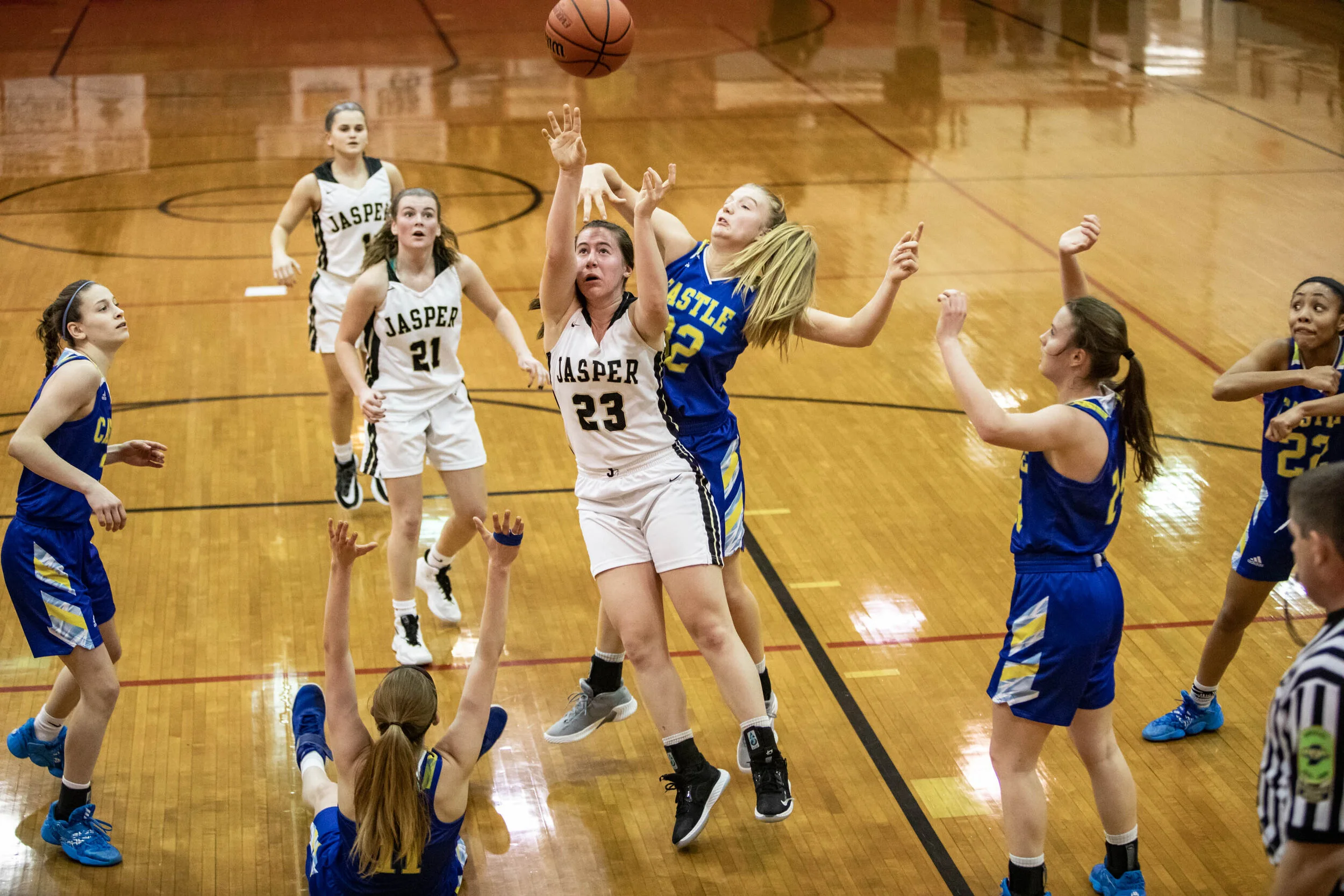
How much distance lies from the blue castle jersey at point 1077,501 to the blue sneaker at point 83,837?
2949 mm

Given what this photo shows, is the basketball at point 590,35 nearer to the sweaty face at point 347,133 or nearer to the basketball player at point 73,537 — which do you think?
the sweaty face at point 347,133

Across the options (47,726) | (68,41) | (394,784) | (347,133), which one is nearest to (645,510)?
(394,784)

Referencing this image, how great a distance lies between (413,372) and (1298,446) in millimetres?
3253

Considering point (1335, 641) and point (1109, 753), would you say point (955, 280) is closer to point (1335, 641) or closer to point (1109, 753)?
point (1109, 753)

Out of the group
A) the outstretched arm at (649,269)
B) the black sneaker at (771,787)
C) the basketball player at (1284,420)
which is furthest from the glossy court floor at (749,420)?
the outstretched arm at (649,269)

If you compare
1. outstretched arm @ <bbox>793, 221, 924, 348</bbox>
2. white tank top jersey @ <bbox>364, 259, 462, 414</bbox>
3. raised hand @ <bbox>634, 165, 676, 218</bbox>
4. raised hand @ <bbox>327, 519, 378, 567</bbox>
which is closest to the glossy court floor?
white tank top jersey @ <bbox>364, 259, 462, 414</bbox>

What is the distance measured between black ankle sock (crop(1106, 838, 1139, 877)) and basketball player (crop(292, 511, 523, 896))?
1880mm

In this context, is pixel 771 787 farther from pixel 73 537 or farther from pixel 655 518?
pixel 73 537

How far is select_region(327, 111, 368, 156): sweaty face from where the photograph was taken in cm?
702

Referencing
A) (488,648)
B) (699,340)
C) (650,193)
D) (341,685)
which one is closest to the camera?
(341,685)

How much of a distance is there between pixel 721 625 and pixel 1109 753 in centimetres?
119

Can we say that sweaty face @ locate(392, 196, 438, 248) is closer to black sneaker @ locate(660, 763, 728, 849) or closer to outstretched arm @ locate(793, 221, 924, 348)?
outstretched arm @ locate(793, 221, 924, 348)

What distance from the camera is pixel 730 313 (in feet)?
14.5

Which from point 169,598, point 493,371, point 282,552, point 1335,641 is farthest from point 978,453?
point 1335,641
